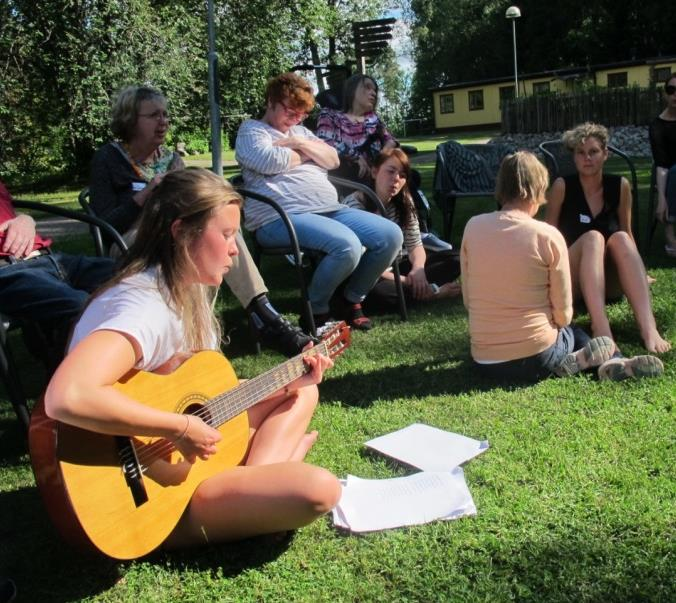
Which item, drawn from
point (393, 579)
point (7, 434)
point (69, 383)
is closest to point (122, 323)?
point (69, 383)

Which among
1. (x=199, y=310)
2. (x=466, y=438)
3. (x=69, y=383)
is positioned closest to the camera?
(x=69, y=383)

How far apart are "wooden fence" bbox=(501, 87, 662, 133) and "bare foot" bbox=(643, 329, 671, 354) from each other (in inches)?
762

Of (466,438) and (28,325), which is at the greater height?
(28,325)

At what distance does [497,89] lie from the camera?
39.8 metres

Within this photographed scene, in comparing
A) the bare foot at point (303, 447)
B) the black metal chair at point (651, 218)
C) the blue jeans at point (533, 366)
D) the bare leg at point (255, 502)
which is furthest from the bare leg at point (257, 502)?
the black metal chair at point (651, 218)

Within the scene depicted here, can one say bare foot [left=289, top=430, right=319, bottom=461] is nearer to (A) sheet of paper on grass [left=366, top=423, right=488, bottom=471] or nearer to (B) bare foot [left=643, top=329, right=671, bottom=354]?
(A) sheet of paper on grass [left=366, top=423, right=488, bottom=471]

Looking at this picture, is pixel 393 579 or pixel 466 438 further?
pixel 466 438

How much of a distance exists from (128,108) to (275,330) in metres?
1.43

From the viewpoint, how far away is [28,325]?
2.96 metres

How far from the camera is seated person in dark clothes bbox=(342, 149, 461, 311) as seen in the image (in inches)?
182

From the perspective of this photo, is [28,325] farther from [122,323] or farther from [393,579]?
[393,579]

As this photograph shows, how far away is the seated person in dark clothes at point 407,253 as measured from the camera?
4.62 m

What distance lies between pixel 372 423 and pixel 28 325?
1.54 metres

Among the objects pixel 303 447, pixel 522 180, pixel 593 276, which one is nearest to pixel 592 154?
pixel 593 276
